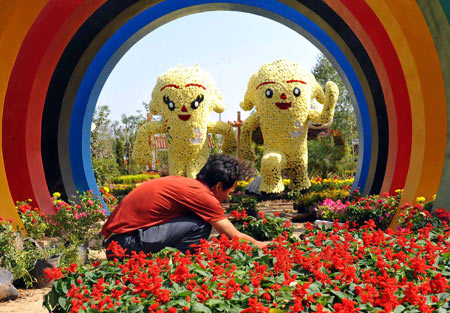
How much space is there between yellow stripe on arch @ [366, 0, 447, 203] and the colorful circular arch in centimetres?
1

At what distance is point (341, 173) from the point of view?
15.6 metres

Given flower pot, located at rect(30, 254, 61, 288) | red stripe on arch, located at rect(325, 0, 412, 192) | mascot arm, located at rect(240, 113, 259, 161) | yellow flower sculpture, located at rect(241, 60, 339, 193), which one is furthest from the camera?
mascot arm, located at rect(240, 113, 259, 161)

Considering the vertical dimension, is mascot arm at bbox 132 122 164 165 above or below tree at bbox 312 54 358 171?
below

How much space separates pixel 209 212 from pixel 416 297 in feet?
5.31

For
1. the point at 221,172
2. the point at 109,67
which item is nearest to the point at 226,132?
the point at 109,67

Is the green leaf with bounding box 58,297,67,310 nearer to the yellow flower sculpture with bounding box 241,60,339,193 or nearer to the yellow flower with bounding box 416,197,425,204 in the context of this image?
the yellow flower with bounding box 416,197,425,204

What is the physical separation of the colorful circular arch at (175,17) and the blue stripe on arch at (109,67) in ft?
0.06

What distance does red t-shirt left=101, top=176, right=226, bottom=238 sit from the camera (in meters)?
3.15

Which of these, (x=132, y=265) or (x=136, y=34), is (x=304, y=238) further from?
(x=136, y=34)

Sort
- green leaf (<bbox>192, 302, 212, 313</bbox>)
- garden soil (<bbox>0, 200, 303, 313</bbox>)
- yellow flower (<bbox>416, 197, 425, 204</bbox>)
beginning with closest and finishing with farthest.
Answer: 1. green leaf (<bbox>192, 302, 212, 313</bbox>)
2. garden soil (<bbox>0, 200, 303, 313</bbox>)
3. yellow flower (<bbox>416, 197, 425, 204</bbox>)

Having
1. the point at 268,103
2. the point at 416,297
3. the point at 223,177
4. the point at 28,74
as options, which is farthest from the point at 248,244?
the point at 268,103

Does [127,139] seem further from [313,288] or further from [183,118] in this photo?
[313,288]

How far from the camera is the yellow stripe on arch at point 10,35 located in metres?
4.47

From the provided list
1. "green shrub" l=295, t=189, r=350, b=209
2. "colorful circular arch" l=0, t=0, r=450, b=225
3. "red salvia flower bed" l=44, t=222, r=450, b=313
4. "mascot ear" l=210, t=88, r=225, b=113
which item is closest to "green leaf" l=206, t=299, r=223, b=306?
"red salvia flower bed" l=44, t=222, r=450, b=313
